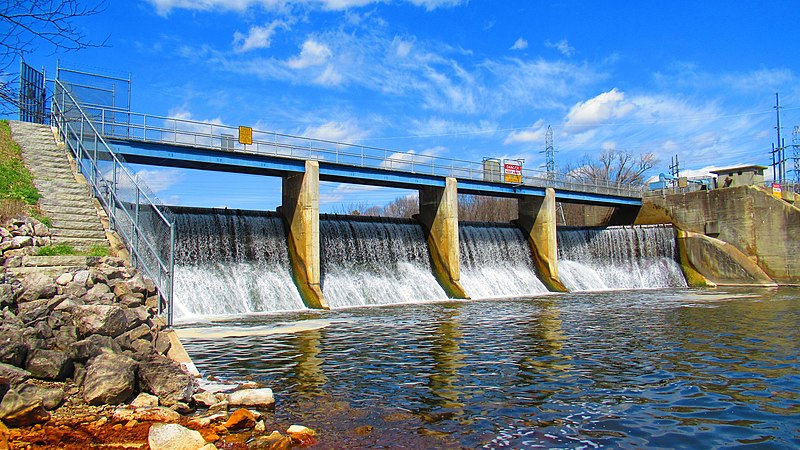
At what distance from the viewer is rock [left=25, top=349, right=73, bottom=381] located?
24.2 ft

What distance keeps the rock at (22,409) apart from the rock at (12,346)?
79cm

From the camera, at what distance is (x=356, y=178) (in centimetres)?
3203

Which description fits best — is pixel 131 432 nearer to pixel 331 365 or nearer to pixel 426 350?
pixel 331 365

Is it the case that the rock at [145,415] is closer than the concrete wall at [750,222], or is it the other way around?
the rock at [145,415]

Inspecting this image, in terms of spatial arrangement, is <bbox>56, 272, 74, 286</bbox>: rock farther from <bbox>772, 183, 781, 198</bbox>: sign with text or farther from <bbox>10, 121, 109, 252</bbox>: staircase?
<bbox>772, 183, 781, 198</bbox>: sign with text

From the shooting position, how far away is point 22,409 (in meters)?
6.42

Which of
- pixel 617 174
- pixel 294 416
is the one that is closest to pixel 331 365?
pixel 294 416

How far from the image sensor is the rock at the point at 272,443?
6.38 meters

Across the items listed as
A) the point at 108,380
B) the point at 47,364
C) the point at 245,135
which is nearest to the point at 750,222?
the point at 245,135

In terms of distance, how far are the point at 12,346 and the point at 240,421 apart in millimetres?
2913

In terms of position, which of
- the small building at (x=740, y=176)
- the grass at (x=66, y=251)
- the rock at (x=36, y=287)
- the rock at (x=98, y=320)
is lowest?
the rock at (x=98, y=320)

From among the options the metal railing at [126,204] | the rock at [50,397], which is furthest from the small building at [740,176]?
the rock at [50,397]

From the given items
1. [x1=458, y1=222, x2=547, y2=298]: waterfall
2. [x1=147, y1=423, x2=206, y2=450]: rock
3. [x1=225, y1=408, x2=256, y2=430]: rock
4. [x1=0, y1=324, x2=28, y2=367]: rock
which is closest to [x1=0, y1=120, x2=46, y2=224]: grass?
[x1=0, y1=324, x2=28, y2=367]: rock

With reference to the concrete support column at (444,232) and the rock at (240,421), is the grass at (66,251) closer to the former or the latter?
the rock at (240,421)
